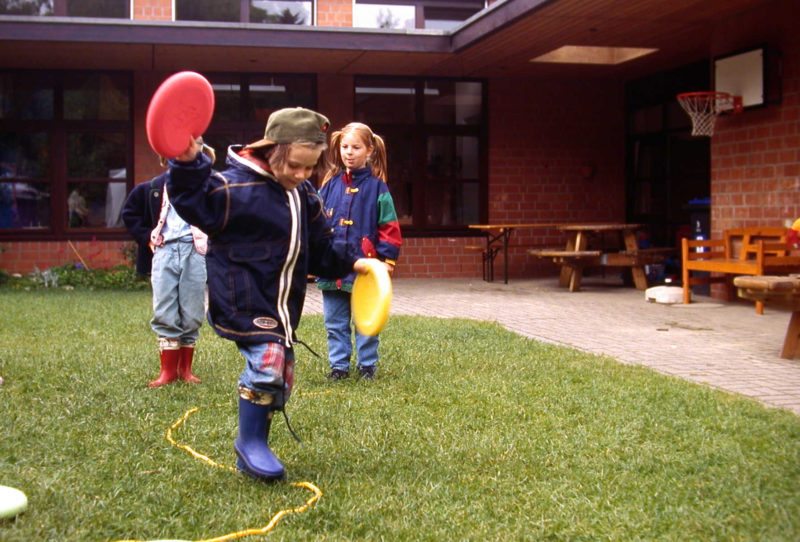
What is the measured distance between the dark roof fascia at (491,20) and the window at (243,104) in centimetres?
350

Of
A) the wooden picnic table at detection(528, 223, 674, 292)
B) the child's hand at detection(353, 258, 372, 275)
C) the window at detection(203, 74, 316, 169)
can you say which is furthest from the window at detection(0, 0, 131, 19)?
the child's hand at detection(353, 258, 372, 275)

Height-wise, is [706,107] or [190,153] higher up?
[706,107]

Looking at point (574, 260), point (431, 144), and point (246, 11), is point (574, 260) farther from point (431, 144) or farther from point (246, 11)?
point (246, 11)

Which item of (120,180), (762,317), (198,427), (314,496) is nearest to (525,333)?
(762,317)

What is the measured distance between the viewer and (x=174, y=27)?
12.2m

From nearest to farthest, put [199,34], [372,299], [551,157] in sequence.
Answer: [372,299] → [199,34] → [551,157]

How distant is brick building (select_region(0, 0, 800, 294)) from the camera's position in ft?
41.7

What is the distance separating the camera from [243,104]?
15.1m

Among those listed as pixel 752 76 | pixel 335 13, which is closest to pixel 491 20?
pixel 752 76

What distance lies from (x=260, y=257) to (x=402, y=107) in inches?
480

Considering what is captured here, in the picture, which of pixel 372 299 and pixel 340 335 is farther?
pixel 340 335

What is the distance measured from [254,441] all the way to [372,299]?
0.75 metres

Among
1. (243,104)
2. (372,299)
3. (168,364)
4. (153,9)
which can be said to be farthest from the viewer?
(243,104)

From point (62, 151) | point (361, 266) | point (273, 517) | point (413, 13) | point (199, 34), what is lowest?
point (273, 517)
